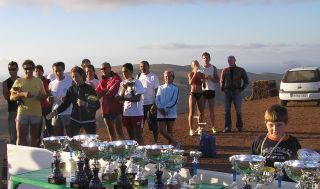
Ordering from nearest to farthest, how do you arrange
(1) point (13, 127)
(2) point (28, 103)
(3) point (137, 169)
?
(3) point (137, 169) < (2) point (28, 103) < (1) point (13, 127)

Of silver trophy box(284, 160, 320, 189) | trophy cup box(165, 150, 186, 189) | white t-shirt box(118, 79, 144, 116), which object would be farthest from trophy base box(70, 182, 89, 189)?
white t-shirt box(118, 79, 144, 116)

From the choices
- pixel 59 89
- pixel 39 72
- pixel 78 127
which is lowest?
pixel 78 127

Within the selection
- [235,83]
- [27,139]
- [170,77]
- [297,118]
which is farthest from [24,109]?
[297,118]

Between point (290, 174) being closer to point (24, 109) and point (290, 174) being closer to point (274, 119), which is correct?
point (274, 119)

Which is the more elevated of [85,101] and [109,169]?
[85,101]

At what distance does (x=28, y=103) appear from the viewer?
8820mm

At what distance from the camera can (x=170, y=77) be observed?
9922mm

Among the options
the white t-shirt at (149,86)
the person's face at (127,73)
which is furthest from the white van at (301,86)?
the person's face at (127,73)

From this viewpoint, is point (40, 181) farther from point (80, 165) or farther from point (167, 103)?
point (167, 103)

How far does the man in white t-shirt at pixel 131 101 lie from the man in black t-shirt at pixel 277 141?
411cm

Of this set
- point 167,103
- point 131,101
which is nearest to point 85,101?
point 131,101

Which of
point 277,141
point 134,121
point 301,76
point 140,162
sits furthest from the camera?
point 301,76

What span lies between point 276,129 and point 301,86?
51.1 feet

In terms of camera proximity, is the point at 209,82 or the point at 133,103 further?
the point at 209,82
